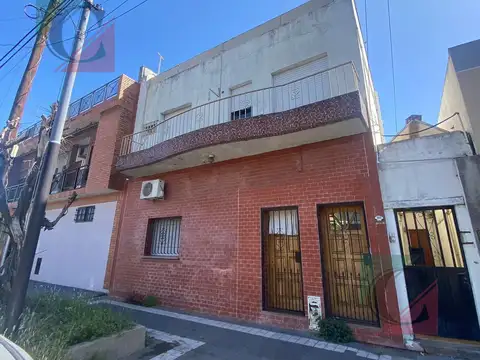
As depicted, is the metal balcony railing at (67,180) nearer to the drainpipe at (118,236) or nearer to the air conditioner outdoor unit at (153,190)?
the drainpipe at (118,236)

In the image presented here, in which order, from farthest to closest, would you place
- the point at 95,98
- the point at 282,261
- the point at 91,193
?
1. the point at 95,98
2. the point at 91,193
3. the point at 282,261

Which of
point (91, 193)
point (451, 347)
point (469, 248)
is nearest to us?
point (451, 347)

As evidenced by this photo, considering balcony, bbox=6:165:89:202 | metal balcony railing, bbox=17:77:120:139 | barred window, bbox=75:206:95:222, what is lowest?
barred window, bbox=75:206:95:222

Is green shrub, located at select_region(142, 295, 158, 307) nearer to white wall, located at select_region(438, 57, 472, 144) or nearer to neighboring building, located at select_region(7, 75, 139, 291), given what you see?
neighboring building, located at select_region(7, 75, 139, 291)

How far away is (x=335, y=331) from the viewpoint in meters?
4.76

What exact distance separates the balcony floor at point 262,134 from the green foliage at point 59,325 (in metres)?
4.11

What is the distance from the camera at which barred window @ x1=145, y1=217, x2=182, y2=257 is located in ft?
25.9

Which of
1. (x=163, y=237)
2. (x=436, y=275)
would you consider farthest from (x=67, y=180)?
(x=436, y=275)

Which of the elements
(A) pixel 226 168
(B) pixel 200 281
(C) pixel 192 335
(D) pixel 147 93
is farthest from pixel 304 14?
(C) pixel 192 335

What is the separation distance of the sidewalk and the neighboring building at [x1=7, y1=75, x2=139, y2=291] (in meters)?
4.86

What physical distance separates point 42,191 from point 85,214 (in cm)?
760

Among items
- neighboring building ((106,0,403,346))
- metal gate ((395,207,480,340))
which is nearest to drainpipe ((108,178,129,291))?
neighboring building ((106,0,403,346))

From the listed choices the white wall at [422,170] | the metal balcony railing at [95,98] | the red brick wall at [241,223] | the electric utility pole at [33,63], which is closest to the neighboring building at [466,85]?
the white wall at [422,170]

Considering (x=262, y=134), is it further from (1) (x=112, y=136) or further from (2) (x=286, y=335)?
(1) (x=112, y=136)
